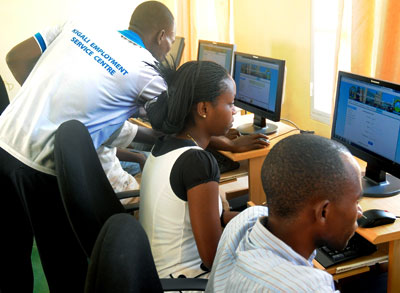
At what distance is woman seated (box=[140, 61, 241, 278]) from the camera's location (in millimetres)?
1385

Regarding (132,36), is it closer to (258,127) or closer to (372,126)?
(258,127)

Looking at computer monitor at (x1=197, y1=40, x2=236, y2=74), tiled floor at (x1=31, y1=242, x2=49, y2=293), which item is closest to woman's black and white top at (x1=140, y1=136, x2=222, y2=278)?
tiled floor at (x1=31, y1=242, x2=49, y2=293)

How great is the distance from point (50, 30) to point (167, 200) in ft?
3.80

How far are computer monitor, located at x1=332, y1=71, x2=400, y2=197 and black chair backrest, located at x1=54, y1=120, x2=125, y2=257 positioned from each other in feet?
3.21

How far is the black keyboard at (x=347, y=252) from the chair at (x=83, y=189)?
42 centimetres

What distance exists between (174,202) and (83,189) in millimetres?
290

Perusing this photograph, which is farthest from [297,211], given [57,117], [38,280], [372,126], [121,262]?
[38,280]

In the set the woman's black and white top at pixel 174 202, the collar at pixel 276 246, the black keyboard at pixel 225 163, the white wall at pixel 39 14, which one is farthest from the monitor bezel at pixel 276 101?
the white wall at pixel 39 14

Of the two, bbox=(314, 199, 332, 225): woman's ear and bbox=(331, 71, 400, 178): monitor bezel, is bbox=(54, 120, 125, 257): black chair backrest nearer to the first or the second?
bbox=(314, 199, 332, 225): woman's ear

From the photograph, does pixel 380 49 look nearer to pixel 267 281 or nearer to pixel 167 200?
pixel 167 200

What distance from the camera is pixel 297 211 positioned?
0.97 metres

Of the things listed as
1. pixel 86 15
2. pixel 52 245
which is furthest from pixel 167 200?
pixel 86 15

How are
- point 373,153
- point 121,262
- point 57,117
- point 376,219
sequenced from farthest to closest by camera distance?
1. point 57,117
2. point 373,153
3. point 376,219
4. point 121,262

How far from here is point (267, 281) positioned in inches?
33.0
